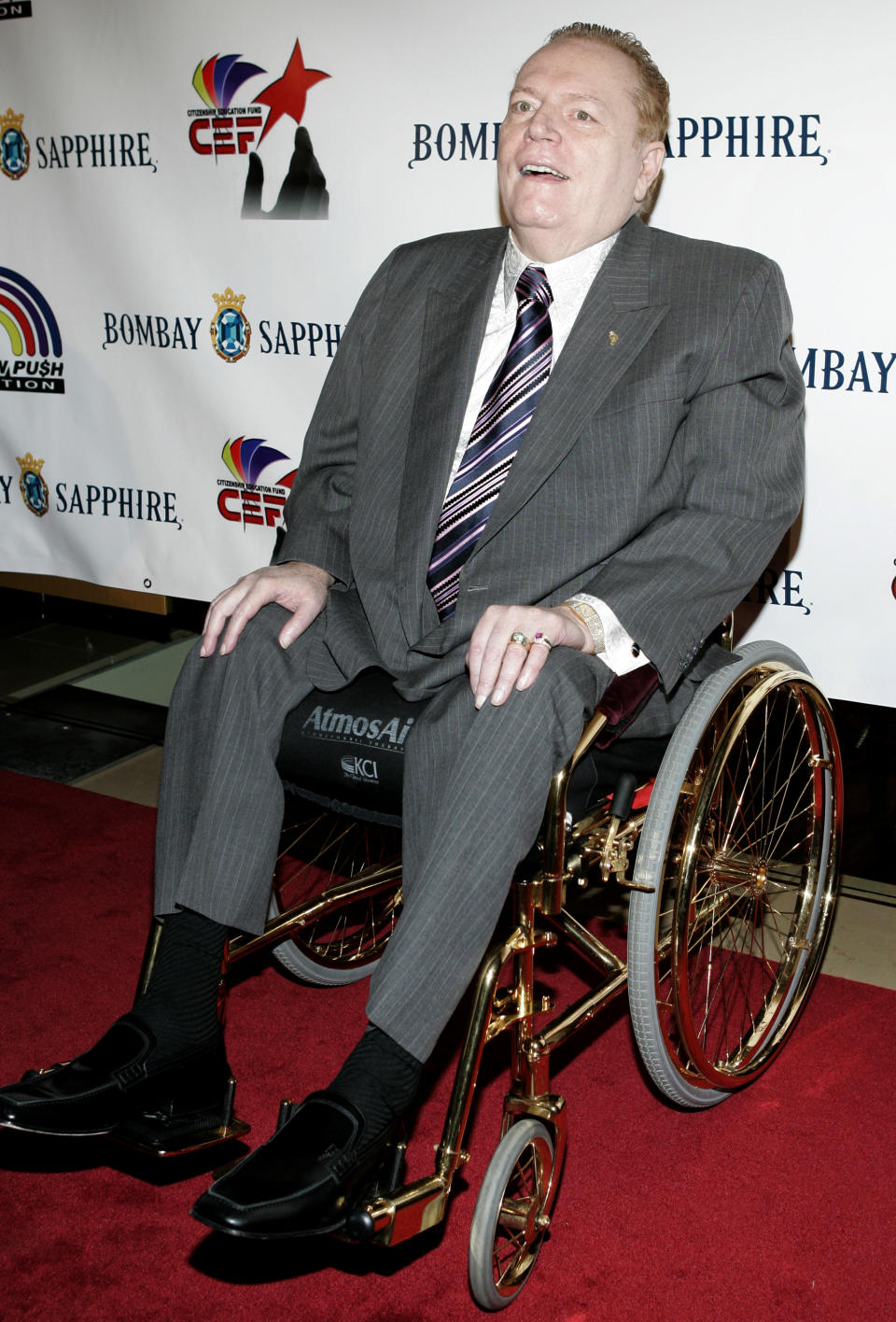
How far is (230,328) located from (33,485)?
0.71 metres

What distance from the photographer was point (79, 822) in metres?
3.00

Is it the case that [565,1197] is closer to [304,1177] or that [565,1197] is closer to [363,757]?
[304,1177]

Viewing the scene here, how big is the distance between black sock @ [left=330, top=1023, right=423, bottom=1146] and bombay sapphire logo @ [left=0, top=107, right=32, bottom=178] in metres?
2.28

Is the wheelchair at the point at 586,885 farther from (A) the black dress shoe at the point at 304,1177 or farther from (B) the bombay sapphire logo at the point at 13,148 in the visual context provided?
(B) the bombay sapphire logo at the point at 13,148

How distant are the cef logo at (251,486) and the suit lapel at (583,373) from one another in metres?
1.05

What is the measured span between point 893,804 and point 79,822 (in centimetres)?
176

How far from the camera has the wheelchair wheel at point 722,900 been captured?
5.66 ft

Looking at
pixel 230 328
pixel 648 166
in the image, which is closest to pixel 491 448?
pixel 648 166

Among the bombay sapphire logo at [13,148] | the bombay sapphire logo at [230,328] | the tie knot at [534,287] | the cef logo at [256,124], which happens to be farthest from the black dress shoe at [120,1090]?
the bombay sapphire logo at [13,148]

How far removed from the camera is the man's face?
195 cm

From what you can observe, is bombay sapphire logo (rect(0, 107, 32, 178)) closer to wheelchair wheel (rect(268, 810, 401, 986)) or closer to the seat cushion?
wheelchair wheel (rect(268, 810, 401, 986))

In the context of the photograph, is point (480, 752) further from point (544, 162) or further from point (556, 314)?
point (544, 162)

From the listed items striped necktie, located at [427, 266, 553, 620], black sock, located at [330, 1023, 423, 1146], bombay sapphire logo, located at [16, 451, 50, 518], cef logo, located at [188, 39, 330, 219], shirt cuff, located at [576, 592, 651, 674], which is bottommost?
black sock, located at [330, 1023, 423, 1146]

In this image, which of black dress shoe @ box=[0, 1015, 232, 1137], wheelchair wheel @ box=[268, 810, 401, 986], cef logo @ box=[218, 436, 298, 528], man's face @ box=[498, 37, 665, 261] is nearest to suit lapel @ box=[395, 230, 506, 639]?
man's face @ box=[498, 37, 665, 261]
